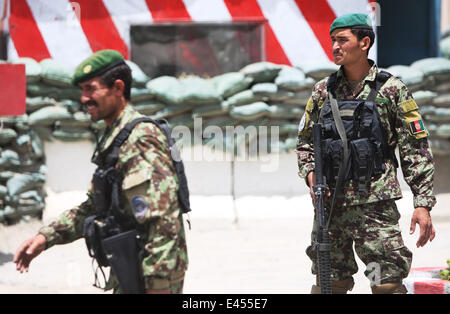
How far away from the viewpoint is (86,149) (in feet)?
21.0

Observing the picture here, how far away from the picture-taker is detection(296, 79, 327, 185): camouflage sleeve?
3443mm

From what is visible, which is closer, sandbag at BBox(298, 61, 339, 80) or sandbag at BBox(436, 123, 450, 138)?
sandbag at BBox(298, 61, 339, 80)

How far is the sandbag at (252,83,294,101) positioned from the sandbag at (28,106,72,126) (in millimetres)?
1561

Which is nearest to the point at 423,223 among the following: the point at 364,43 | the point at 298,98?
the point at 364,43

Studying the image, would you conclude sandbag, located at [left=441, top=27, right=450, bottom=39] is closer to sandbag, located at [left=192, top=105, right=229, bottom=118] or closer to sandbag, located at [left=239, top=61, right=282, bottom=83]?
sandbag, located at [left=239, top=61, right=282, bottom=83]

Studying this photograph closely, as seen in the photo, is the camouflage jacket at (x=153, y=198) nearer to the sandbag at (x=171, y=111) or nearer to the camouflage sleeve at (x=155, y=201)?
the camouflage sleeve at (x=155, y=201)

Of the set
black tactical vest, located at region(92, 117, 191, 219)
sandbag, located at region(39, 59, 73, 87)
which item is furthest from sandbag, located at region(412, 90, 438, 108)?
black tactical vest, located at region(92, 117, 191, 219)

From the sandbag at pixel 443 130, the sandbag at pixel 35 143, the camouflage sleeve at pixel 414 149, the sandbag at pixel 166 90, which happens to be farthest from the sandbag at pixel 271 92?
the camouflage sleeve at pixel 414 149

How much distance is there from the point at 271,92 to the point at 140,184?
387 centimetres

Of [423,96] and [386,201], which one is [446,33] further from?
[386,201]

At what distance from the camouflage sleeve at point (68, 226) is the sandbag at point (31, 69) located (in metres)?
3.62

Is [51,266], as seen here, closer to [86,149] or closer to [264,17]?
[86,149]

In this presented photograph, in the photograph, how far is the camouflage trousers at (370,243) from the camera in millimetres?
3193
